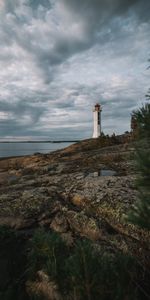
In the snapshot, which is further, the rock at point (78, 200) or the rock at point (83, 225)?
the rock at point (78, 200)

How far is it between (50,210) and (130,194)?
7.80ft

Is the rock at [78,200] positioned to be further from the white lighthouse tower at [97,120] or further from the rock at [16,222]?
the white lighthouse tower at [97,120]

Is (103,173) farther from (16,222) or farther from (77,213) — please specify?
(16,222)

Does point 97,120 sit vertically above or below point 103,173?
above

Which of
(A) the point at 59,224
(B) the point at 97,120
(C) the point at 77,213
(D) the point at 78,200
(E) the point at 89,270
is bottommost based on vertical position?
(A) the point at 59,224

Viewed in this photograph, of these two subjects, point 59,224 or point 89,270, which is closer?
point 89,270

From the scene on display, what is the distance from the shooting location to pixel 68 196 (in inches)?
323

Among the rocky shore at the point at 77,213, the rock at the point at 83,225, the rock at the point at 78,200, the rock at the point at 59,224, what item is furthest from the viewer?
the rock at the point at 78,200

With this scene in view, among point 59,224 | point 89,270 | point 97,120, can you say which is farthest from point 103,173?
point 97,120

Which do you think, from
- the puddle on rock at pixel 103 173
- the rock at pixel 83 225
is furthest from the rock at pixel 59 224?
the puddle on rock at pixel 103 173

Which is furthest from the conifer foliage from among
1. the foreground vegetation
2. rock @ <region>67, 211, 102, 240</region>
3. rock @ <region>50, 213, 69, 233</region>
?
rock @ <region>50, 213, 69, 233</region>

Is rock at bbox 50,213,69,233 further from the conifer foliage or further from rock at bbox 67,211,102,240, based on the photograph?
the conifer foliage

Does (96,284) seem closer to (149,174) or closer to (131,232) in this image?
(149,174)

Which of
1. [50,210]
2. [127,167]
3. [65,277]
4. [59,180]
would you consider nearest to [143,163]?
[65,277]
